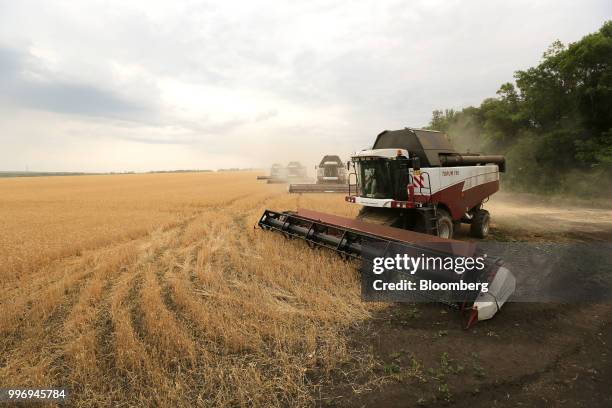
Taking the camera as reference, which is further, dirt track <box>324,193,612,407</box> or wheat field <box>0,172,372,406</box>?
wheat field <box>0,172,372,406</box>

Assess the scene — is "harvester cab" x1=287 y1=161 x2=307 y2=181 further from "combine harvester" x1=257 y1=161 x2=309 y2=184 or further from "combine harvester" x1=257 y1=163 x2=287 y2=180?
"combine harvester" x1=257 y1=163 x2=287 y2=180

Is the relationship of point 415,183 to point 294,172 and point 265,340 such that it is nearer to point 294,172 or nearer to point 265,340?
point 265,340

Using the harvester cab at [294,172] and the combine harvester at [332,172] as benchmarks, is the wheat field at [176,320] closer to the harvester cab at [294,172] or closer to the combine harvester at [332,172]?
the combine harvester at [332,172]

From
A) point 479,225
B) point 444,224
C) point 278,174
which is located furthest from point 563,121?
point 278,174

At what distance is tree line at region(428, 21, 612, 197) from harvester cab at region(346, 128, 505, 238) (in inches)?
528

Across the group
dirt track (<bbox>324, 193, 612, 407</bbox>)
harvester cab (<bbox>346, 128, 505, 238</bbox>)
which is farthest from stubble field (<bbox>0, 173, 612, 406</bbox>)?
harvester cab (<bbox>346, 128, 505, 238</bbox>)

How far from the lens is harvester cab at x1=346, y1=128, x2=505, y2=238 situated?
24.3 ft

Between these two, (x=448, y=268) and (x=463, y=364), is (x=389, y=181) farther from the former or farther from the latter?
(x=463, y=364)

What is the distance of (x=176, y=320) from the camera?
13.7 feet

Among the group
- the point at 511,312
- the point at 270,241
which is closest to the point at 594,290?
the point at 511,312

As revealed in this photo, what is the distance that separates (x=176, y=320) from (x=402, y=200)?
5530mm

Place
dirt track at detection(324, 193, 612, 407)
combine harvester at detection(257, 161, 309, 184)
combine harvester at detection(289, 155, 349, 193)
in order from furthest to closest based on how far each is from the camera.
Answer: combine harvester at detection(257, 161, 309, 184), combine harvester at detection(289, 155, 349, 193), dirt track at detection(324, 193, 612, 407)

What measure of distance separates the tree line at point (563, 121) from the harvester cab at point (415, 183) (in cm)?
1342

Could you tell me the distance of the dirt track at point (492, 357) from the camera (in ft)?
9.45
